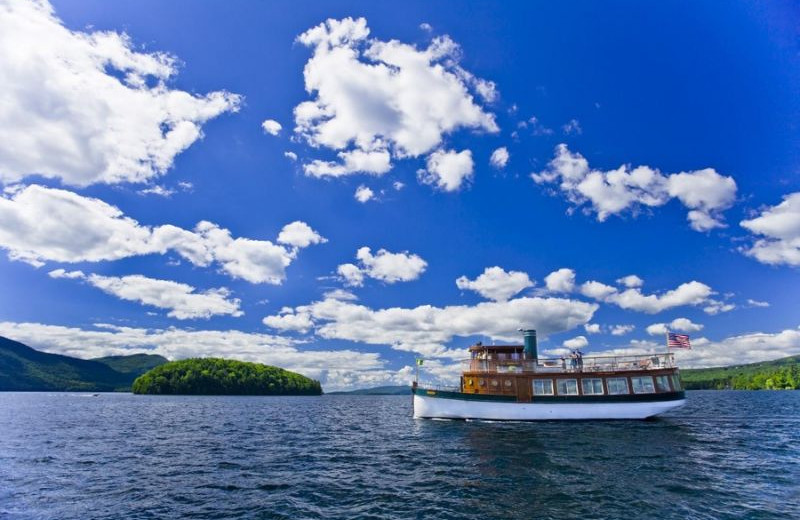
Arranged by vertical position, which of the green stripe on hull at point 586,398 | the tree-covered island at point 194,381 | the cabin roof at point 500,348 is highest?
the cabin roof at point 500,348

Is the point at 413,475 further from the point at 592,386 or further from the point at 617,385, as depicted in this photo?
the point at 617,385

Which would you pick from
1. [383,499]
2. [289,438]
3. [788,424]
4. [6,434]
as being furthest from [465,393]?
[6,434]

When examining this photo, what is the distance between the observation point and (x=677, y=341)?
4472 cm

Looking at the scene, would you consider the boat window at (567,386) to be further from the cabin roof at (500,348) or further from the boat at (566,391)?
the cabin roof at (500,348)

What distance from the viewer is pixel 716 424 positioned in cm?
4597

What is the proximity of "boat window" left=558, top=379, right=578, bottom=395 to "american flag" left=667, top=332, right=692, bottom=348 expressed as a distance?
1090 cm

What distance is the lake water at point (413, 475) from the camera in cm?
1689

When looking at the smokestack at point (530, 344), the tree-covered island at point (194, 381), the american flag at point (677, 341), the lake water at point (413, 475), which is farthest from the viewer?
the tree-covered island at point (194, 381)

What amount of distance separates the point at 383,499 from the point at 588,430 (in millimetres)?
29068

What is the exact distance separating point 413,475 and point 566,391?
3117cm

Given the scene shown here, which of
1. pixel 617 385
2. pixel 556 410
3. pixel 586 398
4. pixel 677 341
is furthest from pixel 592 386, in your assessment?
Result: pixel 677 341

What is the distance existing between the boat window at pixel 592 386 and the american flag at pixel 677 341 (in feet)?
28.0

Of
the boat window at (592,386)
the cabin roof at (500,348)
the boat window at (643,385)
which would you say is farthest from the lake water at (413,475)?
the cabin roof at (500,348)

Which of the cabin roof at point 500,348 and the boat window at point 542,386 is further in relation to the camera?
the cabin roof at point 500,348
